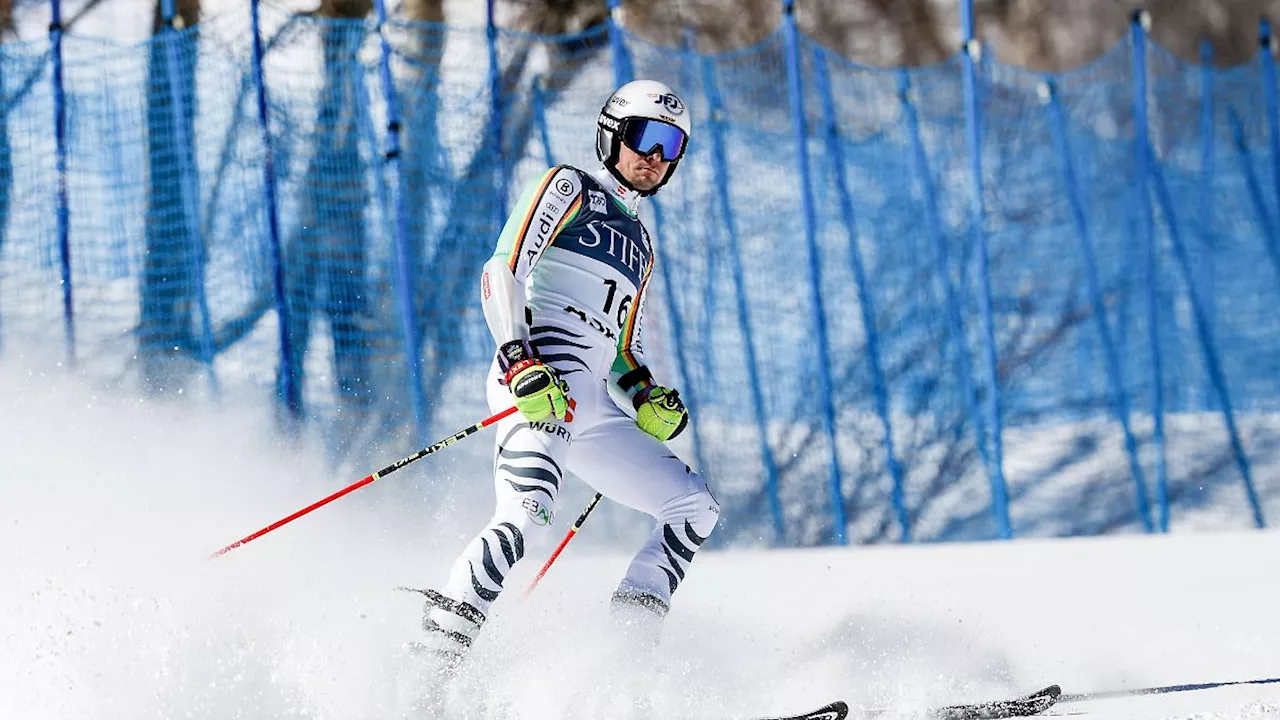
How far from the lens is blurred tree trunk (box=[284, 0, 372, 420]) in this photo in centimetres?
888

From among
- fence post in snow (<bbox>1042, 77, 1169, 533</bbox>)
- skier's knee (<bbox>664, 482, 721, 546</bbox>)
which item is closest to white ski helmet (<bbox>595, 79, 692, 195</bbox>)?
skier's knee (<bbox>664, 482, 721, 546</bbox>)

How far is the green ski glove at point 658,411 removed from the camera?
4504 millimetres

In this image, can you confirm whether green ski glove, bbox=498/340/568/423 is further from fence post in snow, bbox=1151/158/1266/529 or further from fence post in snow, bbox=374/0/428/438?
fence post in snow, bbox=1151/158/1266/529

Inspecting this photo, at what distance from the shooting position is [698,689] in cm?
412

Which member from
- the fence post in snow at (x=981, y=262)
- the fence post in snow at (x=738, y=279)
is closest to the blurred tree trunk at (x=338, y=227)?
the fence post in snow at (x=738, y=279)

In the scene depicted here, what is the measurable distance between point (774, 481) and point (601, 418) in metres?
5.40

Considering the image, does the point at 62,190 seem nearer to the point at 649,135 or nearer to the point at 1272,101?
the point at 649,135

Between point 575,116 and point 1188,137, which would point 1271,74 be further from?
point 575,116

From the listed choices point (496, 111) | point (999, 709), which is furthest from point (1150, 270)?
point (999, 709)

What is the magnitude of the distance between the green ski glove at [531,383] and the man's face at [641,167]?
0.73 metres

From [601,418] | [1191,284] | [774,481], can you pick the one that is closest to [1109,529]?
[1191,284]

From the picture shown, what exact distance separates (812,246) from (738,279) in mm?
666

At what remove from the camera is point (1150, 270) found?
9.85 m

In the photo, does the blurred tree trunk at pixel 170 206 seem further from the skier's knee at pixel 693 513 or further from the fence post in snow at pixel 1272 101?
the fence post in snow at pixel 1272 101
